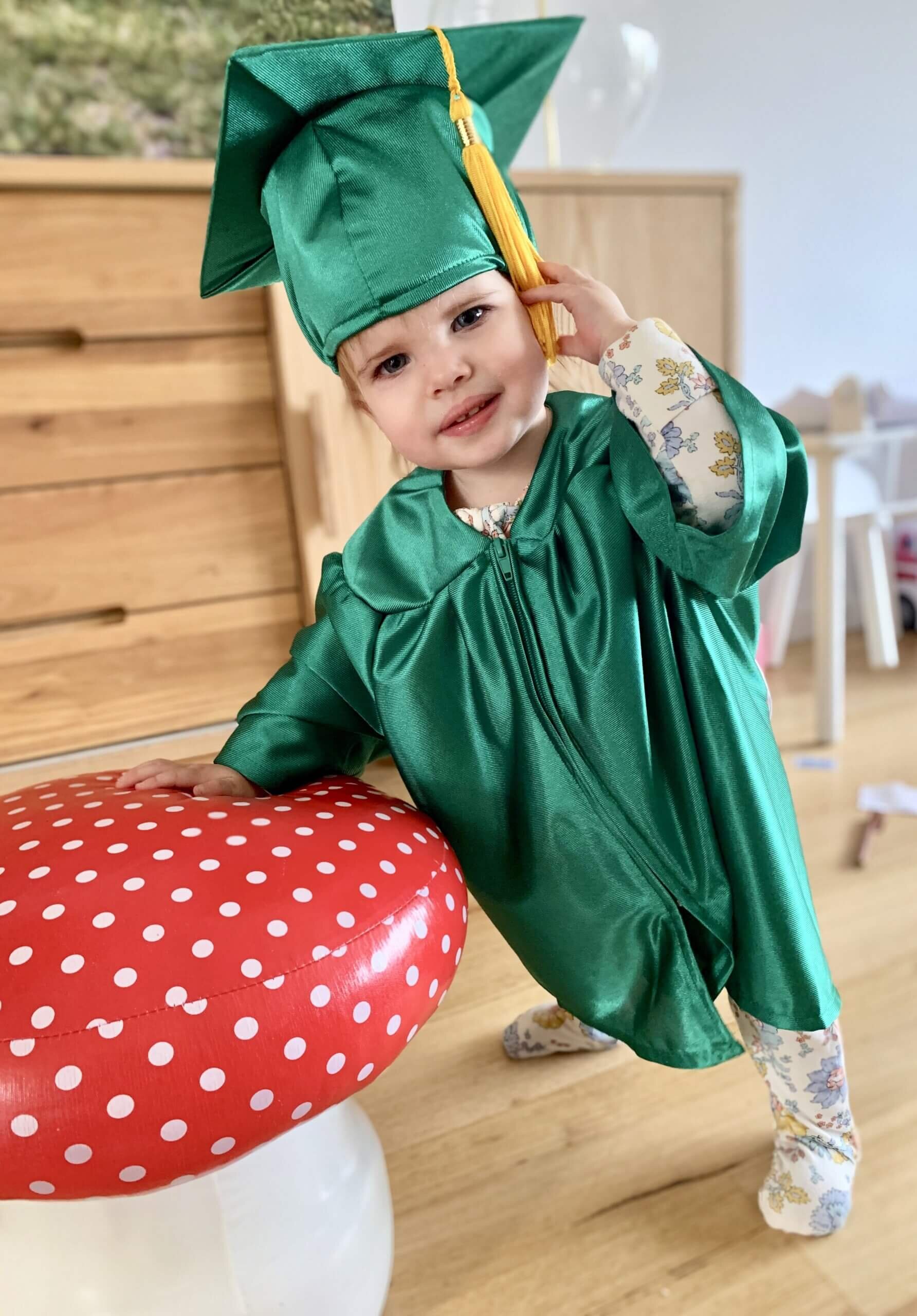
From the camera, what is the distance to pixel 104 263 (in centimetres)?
107

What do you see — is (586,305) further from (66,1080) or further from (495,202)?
Result: (66,1080)

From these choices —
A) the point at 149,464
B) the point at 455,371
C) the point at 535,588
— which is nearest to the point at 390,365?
the point at 455,371

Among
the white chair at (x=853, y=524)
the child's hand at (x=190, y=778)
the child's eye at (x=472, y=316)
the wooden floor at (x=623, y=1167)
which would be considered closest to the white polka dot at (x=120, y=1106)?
the child's hand at (x=190, y=778)

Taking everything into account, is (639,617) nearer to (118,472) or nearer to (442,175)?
(442,175)

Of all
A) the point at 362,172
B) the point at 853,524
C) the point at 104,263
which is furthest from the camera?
the point at 853,524

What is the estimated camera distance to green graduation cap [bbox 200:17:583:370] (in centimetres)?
60

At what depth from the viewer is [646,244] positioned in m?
1.34

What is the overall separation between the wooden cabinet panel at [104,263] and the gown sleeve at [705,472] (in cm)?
67

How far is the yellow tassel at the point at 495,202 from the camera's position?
2.03 feet

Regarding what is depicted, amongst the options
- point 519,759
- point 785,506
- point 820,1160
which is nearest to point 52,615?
point 519,759

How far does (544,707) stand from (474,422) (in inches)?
8.1

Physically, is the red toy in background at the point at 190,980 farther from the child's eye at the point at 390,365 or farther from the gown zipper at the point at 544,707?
the child's eye at the point at 390,365

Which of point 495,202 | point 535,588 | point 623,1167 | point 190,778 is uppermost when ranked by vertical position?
point 495,202

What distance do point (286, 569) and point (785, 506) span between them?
0.73 meters
